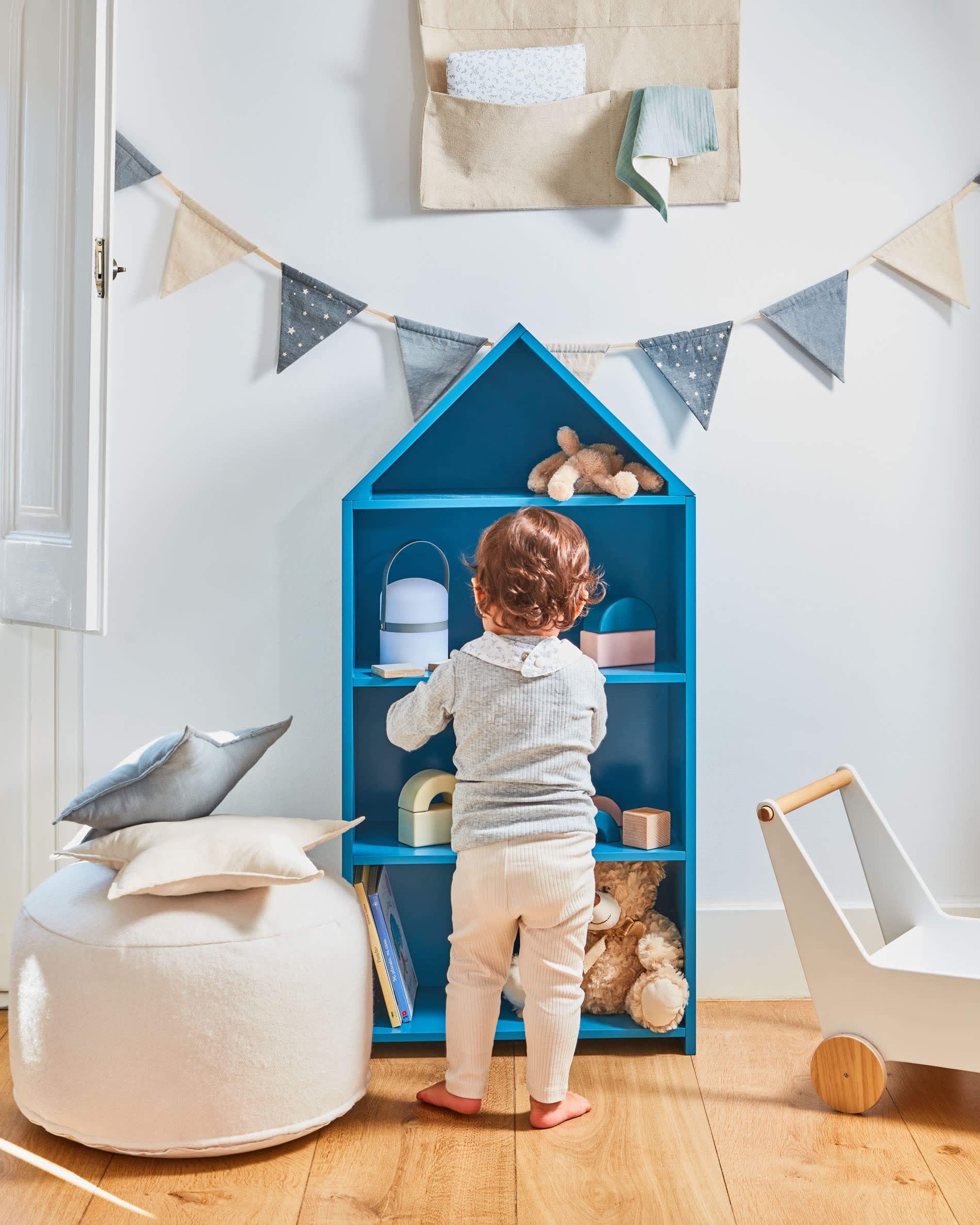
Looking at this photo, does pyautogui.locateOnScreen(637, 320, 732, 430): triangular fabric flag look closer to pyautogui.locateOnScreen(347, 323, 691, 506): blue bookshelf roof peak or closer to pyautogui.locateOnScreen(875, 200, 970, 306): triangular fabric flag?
pyautogui.locateOnScreen(347, 323, 691, 506): blue bookshelf roof peak

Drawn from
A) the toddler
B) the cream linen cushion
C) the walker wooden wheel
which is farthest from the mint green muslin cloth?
the walker wooden wheel

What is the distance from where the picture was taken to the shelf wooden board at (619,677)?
5.97 ft

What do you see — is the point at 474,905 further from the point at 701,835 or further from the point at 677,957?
the point at 701,835

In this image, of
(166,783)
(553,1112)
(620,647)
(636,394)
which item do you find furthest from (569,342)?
(553,1112)

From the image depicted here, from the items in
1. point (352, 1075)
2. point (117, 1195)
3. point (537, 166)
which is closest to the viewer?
point (117, 1195)

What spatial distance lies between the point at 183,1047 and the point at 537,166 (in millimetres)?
1700

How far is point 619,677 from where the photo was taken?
1.84 meters

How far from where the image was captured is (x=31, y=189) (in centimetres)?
182

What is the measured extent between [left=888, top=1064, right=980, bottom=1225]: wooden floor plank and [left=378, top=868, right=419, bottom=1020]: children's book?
871 millimetres

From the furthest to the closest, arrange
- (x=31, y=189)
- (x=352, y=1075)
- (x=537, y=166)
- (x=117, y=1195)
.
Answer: (x=537, y=166) → (x=31, y=189) → (x=352, y=1075) → (x=117, y=1195)

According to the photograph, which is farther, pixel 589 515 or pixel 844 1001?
pixel 589 515

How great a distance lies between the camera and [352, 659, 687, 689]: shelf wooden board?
182cm

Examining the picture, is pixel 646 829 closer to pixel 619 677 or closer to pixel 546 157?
pixel 619 677

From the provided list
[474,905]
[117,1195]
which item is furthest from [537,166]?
[117,1195]
